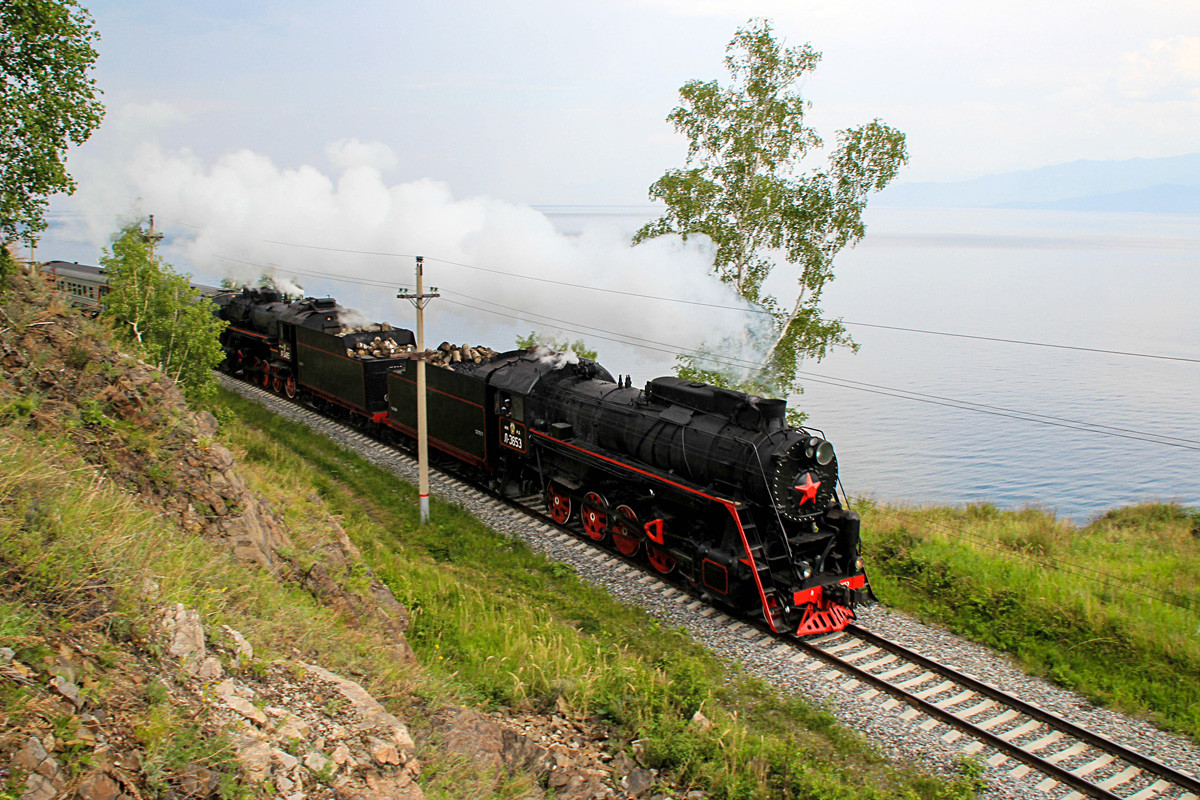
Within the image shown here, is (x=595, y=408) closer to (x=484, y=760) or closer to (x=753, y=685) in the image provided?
(x=753, y=685)

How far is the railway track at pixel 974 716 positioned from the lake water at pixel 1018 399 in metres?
8.50

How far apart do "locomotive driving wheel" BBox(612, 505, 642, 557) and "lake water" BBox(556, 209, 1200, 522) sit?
8.54 m

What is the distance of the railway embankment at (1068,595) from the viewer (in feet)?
29.4

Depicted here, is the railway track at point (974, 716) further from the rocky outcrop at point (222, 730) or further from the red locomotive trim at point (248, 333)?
the red locomotive trim at point (248, 333)

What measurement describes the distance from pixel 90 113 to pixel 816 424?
30.8m

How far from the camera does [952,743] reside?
776 cm

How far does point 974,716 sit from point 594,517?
668 cm

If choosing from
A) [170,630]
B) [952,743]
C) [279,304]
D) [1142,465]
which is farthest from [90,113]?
[1142,465]

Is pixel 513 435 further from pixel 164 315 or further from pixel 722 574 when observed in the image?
pixel 164 315

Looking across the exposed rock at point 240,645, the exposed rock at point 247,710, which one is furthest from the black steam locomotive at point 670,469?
the exposed rock at point 247,710

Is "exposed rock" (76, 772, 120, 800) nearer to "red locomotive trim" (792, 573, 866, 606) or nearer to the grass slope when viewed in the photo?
the grass slope

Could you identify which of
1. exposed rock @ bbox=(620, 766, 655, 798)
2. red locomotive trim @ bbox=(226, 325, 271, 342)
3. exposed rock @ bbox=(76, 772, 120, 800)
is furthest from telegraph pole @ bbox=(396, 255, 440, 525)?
red locomotive trim @ bbox=(226, 325, 271, 342)

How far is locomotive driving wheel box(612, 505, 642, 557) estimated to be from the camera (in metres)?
12.2

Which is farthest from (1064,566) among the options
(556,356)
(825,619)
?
(556,356)
